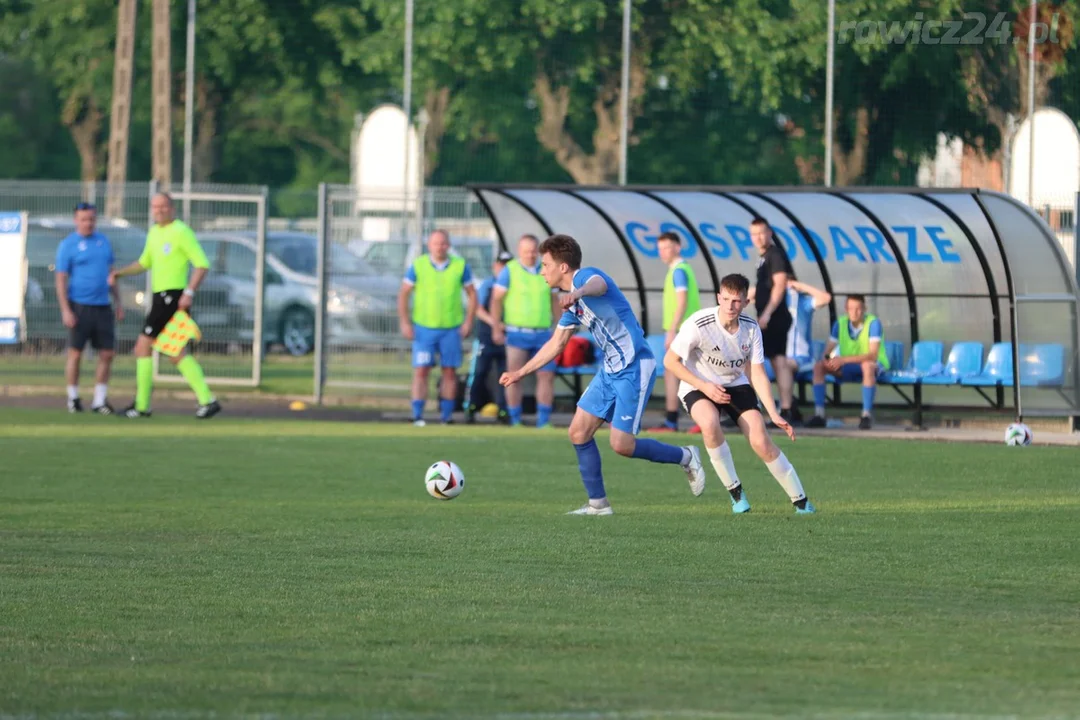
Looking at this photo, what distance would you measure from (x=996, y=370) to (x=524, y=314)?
5369 mm

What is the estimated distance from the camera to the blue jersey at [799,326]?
20688 mm

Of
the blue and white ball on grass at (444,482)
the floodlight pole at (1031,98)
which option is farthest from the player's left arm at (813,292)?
the floodlight pole at (1031,98)

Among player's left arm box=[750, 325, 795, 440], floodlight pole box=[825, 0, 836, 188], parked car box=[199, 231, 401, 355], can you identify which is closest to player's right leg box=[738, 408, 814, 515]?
player's left arm box=[750, 325, 795, 440]

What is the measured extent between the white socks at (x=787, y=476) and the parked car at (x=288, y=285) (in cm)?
1205

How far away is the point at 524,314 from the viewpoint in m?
19.6

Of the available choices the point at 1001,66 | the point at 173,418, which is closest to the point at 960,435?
the point at 173,418

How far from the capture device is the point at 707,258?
22234mm

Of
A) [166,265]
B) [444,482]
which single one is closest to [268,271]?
[166,265]

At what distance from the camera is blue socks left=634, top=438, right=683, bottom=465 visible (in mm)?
11945

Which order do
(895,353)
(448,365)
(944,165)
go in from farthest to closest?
(944,165) < (895,353) < (448,365)

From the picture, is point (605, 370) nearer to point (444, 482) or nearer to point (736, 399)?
point (736, 399)

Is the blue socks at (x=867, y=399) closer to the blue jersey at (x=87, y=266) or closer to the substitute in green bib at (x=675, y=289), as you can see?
the substitute in green bib at (x=675, y=289)

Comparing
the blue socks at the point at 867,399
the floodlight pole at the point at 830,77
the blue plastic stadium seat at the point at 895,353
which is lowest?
the blue socks at the point at 867,399

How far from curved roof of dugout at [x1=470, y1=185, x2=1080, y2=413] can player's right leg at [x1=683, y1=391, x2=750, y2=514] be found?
9.04 meters
